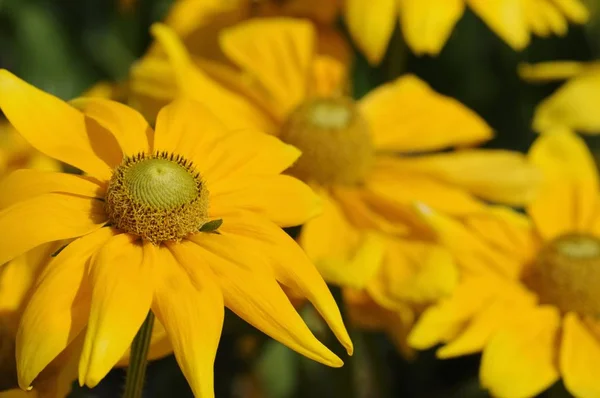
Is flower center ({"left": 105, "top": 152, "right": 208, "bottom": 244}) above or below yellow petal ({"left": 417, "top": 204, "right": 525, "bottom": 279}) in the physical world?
above

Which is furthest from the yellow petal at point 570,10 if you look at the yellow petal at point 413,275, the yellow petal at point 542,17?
the yellow petal at point 413,275

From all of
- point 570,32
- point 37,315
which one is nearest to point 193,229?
point 37,315

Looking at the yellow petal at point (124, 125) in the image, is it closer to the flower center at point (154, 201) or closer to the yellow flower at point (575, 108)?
the flower center at point (154, 201)

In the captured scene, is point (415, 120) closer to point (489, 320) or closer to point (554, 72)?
point (554, 72)

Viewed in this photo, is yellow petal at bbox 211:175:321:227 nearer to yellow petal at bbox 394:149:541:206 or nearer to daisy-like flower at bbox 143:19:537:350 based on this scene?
daisy-like flower at bbox 143:19:537:350

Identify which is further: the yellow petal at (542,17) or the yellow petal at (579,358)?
the yellow petal at (542,17)

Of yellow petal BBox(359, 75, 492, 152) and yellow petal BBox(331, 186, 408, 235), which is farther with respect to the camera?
yellow petal BBox(359, 75, 492, 152)

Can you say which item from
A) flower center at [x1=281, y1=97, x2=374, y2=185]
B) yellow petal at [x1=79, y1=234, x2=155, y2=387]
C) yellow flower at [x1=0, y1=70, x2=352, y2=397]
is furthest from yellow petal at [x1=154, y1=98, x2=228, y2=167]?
flower center at [x1=281, y1=97, x2=374, y2=185]

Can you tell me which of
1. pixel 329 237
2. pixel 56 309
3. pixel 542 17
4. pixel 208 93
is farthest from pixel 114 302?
pixel 542 17
